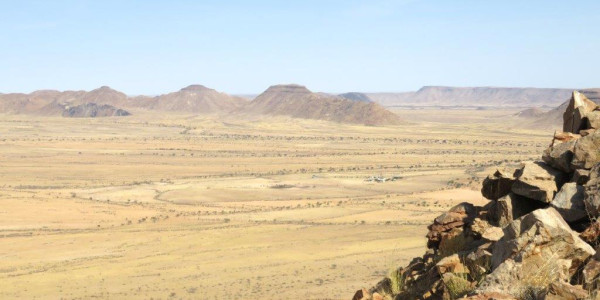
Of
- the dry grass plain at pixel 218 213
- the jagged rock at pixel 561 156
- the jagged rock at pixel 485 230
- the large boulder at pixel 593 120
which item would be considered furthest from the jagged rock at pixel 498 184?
the dry grass plain at pixel 218 213

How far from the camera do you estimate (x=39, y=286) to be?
3127cm

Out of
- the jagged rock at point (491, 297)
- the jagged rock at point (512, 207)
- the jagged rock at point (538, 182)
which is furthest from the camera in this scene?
the jagged rock at point (512, 207)

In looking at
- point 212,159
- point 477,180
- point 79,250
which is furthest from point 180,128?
point 79,250

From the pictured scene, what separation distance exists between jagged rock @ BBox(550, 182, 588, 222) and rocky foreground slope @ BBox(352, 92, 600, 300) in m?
0.01

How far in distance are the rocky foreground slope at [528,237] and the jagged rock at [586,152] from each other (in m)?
0.01

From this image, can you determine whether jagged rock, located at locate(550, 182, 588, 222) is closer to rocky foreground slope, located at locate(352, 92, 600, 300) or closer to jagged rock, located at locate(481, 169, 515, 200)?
rocky foreground slope, located at locate(352, 92, 600, 300)

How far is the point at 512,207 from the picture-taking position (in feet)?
32.9

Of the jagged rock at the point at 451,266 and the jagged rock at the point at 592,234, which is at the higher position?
the jagged rock at the point at 592,234

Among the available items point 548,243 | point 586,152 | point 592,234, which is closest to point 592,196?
point 592,234

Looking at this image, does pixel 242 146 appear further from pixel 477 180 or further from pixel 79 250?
pixel 79 250

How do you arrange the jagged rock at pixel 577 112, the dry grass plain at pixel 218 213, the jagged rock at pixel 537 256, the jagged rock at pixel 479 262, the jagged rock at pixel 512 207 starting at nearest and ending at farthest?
the jagged rock at pixel 537 256
the jagged rock at pixel 479 262
the jagged rock at pixel 512 207
the jagged rock at pixel 577 112
the dry grass plain at pixel 218 213

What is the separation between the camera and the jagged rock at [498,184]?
423 inches

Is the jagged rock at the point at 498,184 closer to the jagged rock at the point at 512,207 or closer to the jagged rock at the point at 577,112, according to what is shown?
the jagged rock at the point at 512,207

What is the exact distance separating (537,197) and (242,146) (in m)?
131
